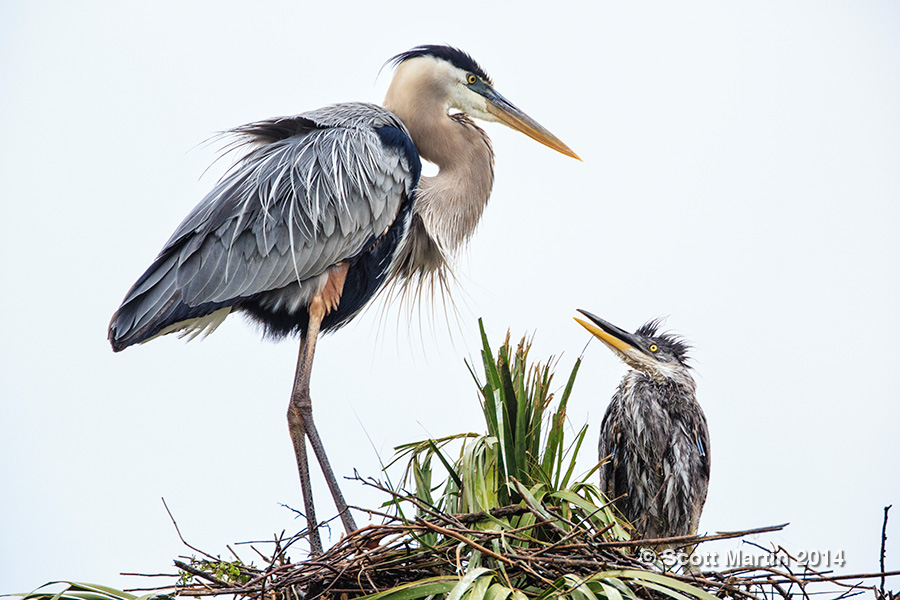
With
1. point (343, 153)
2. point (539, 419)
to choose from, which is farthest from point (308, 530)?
point (343, 153)

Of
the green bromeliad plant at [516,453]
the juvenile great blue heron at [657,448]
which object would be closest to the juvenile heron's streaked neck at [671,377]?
the juvenile great blue heron at [657,448]

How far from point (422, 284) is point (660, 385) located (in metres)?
1.43

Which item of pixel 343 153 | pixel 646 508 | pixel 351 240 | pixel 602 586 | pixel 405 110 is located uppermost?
pixel 405 110

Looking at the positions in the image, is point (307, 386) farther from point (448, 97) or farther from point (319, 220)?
point (448, 97)

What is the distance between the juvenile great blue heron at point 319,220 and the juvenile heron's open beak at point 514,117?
8 cm

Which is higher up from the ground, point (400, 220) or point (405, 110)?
point (405, 110)

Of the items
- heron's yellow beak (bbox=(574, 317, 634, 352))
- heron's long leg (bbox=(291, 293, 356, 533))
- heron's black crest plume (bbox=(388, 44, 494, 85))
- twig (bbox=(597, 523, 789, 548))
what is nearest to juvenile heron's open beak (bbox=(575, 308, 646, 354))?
heron's yellow beak (bbox=(574, 317, 634, 352))

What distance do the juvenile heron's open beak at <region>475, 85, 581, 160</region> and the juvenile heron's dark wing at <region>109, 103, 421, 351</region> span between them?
64 centimetres

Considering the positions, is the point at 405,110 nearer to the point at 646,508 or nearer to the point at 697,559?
the point at 646,508

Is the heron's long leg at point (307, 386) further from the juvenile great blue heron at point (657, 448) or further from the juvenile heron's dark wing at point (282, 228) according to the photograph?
the juvenile great blue heron at point (657, 448)

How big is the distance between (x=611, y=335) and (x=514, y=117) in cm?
129

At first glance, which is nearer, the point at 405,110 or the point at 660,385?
the point at 660,385

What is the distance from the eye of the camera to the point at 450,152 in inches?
180

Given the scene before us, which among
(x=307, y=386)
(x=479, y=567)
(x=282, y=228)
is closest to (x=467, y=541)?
(x=479, y=567)
